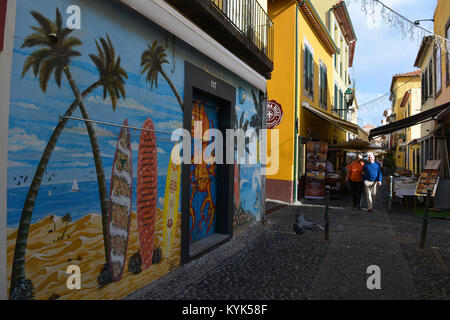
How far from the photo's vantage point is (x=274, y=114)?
1229 centimetres

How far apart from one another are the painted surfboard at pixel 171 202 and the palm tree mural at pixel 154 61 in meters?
0.99

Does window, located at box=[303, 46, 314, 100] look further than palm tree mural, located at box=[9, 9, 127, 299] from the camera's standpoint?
Yes

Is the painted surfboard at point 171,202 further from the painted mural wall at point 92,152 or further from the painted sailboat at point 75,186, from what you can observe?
the painted sailboat at point 75,186

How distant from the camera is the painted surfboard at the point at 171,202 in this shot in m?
4.61

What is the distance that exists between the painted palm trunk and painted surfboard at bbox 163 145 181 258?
32.7 inches

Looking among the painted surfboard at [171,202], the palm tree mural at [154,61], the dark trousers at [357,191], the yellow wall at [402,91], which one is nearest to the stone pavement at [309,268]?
the painted surfboard at [171,202]

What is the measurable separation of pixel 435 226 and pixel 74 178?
806cm

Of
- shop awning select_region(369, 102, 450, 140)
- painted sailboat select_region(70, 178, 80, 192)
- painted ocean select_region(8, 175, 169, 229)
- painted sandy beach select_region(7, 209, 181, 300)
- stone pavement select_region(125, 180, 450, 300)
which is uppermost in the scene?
shop awning select_region(369, 102, 450, 140)

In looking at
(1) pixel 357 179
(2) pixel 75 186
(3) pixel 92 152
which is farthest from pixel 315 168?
(2) pixel 75 186

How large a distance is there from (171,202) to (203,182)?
1482 mm

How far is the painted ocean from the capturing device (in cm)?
260

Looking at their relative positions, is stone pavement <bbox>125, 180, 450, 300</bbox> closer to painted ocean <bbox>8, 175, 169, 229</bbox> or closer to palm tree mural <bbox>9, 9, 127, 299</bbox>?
painted ocean <bbox>8, 175, 169, 229</bbox>

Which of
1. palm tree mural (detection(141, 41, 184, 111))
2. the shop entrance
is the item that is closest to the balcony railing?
the shop entrance
